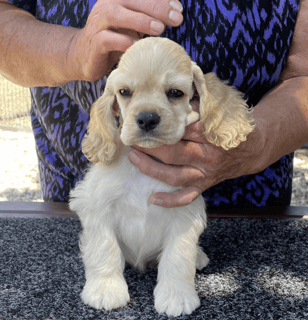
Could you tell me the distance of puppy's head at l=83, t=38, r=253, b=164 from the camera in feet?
4.00

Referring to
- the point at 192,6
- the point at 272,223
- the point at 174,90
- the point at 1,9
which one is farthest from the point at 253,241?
the point at 1,9

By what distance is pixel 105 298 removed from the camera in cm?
129

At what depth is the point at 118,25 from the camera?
1.37 metres

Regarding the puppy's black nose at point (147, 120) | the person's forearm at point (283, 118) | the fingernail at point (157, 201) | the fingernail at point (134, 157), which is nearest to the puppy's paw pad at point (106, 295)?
the fingernail at point (157, 201)

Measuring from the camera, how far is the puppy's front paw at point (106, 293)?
1.28 meters

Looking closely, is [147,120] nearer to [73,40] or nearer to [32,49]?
[73,40]

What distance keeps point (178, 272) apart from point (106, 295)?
23cm

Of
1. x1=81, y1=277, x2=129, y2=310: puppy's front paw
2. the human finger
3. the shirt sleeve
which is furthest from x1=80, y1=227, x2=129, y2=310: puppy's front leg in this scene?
the shirt sleeve

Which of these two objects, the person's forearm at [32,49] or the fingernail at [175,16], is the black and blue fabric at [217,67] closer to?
the person's forearm at [32,49]

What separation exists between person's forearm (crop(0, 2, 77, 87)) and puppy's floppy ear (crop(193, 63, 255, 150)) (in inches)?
21.0

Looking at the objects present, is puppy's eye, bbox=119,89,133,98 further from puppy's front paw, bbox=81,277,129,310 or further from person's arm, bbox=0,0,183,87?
puppy's front paw, bbox=81,277,129,310

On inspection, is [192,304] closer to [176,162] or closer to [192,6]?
[176,162]

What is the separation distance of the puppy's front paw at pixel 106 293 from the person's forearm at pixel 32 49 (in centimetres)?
76

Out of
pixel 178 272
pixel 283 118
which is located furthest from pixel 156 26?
pixel 178 272
